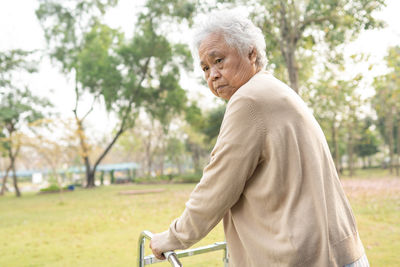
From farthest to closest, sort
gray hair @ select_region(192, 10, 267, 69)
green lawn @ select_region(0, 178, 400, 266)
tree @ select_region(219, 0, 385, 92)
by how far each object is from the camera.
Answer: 1. tree @ select_region(219, 0, 385, 92)
2. green lawn @ select_region(0, 178, 400, 266)
3. gray hair @ select_region(192, 10, 267, 69)

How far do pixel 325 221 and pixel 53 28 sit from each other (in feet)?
80.1

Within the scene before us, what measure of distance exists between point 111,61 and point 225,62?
70.1 feet

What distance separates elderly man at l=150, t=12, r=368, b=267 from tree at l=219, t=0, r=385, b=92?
8635mm

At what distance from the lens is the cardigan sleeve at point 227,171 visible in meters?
0.94

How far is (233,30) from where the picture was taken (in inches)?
43.8

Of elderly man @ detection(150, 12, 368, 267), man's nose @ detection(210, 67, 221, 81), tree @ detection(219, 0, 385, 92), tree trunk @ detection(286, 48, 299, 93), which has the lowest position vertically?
elderly man @ detection(150, 12, 368, 267)

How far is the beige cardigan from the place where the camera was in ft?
3.05

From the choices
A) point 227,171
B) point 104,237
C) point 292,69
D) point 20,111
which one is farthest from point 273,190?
point 20,111

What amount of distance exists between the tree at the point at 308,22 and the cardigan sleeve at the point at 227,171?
8.66 metres

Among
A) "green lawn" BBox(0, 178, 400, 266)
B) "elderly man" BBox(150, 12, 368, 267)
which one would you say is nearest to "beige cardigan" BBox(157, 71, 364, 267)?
"elderly man" BBox(150, 12, 368, 267)

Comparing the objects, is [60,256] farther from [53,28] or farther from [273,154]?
[53,28]

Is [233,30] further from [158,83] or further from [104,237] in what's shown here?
[158,83]

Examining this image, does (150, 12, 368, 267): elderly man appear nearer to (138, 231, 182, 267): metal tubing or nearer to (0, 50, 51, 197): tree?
(138, 231, 182, 267): metal tubing

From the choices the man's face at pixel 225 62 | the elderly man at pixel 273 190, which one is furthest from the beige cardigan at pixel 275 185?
the man's face at pixel 225 62
